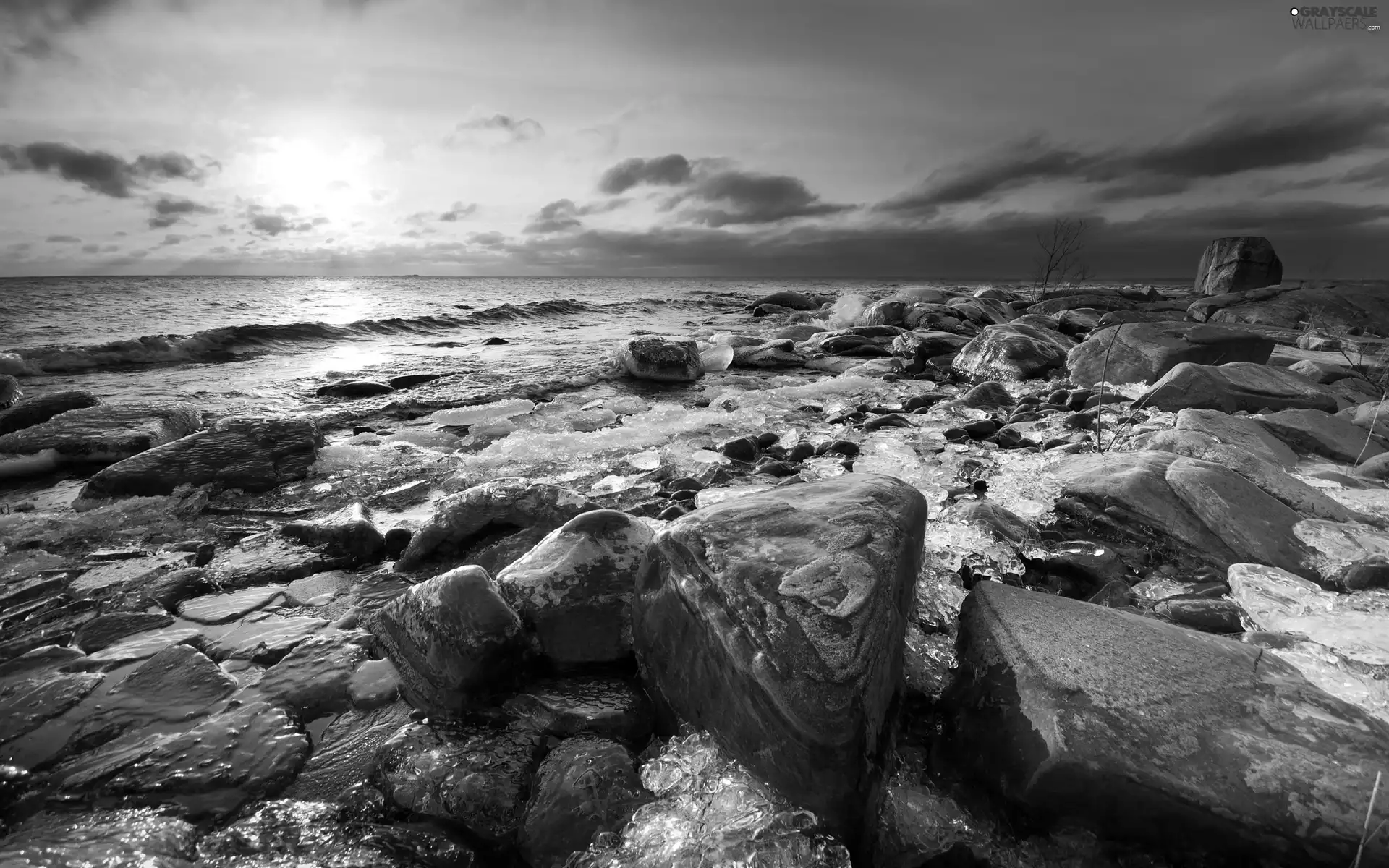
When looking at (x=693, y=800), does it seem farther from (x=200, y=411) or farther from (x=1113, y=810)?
(x=200, y=411)

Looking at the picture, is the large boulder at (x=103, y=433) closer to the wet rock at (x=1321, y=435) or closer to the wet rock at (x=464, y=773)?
the wet rock at (x=464, y=773)

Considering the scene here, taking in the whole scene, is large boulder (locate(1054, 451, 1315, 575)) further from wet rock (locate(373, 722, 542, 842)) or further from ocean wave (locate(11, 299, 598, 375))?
ocean wave (locate(11, 299, 598, 375))

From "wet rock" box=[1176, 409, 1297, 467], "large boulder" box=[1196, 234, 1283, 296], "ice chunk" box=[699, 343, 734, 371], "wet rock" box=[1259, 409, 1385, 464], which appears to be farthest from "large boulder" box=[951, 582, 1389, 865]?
"large boulder" box=[1196, 234, 1283, 296]

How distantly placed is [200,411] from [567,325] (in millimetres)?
13434

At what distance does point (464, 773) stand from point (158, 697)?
4.58 ft

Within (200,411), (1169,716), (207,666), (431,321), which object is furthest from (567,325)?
(1169,716)

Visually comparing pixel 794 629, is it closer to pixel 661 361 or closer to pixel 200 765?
pixel 200 765

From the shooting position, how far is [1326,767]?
151 cm

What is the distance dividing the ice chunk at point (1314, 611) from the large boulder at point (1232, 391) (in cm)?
421

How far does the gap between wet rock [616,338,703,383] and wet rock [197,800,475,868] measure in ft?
29.8

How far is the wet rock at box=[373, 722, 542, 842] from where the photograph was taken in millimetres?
1810

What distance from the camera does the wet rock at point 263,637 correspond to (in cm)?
258

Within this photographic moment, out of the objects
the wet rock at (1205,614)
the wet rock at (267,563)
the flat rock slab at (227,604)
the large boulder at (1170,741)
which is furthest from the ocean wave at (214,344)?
the wet rock at (1205,614)

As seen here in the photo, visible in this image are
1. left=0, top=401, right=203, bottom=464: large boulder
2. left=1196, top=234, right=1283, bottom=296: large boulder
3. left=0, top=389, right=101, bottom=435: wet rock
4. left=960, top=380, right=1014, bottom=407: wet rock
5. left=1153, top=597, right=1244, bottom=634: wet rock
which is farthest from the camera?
left=1196, top=234, right=1283, bottom=296: large boulder
